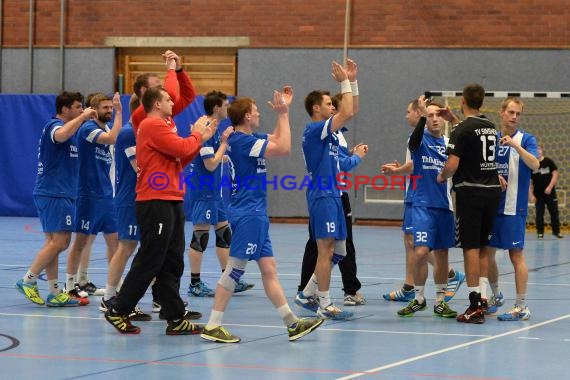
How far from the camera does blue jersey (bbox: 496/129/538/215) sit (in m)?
9.07

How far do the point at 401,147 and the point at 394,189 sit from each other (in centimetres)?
90

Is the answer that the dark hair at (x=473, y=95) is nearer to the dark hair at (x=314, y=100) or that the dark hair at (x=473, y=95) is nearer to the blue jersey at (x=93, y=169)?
the dark hair at (x=314, y=100)

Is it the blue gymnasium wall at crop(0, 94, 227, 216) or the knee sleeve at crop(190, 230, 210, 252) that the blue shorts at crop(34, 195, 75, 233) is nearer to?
the knee sleeve at crop(190, 230, 210, 252)

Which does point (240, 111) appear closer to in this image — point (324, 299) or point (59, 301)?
point (324, 299)

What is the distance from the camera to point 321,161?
8.97 metres

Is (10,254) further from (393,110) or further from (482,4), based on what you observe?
(482,4)

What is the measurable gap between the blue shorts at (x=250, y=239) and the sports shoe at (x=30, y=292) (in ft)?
8.65

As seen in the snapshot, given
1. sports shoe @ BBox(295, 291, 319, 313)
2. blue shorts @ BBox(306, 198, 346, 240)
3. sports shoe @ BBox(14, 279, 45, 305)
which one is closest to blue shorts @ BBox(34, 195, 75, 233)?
sports shoe @ BBox(14, 279, 45, 305)

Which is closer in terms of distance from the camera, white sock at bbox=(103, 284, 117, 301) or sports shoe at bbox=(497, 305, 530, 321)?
sports shoe at bbox=(497, 305, 530, 321)

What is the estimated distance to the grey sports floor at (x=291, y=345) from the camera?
646 centimetres

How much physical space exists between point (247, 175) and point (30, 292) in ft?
9.52

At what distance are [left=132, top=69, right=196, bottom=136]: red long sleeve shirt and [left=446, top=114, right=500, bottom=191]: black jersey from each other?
7.66 feet

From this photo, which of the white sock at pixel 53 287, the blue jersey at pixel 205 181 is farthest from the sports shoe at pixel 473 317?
the white sock at pixel 53 287

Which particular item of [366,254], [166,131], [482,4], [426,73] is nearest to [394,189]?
[426,73]
